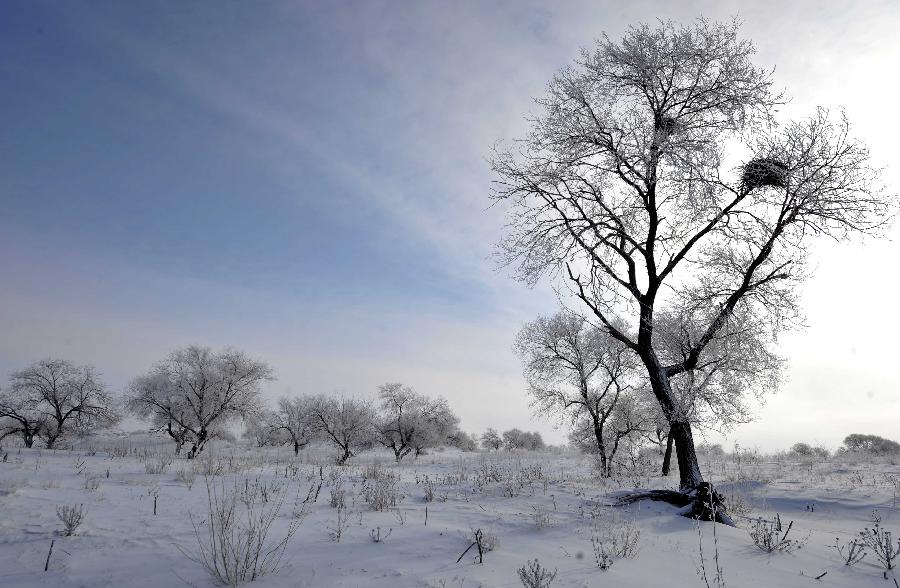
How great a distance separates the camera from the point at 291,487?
9031mm

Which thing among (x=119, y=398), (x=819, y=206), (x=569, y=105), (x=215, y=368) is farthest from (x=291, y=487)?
(x=119, y=398)

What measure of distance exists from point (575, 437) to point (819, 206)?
61.8ft

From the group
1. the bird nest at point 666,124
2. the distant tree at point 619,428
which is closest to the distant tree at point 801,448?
the distant tree at point 619,428

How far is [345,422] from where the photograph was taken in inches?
1416

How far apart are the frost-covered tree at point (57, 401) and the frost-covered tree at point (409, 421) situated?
22.3 metres

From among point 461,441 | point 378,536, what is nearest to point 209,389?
point 378,536

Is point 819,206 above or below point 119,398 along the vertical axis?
above

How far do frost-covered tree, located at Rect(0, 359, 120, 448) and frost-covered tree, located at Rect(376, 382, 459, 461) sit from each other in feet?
73.1

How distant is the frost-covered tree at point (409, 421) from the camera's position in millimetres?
40781

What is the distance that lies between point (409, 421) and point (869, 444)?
41233mm

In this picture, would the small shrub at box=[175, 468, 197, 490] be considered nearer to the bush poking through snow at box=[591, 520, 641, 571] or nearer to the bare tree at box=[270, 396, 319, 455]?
the bush poking through snow at box=[591, 520, 641, 571]

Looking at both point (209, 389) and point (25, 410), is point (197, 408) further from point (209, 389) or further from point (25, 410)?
point (25, 410)

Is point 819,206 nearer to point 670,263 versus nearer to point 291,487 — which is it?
point 670,263

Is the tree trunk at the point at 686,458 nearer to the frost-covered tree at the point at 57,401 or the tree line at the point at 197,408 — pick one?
the tree line at the point at 197,408
